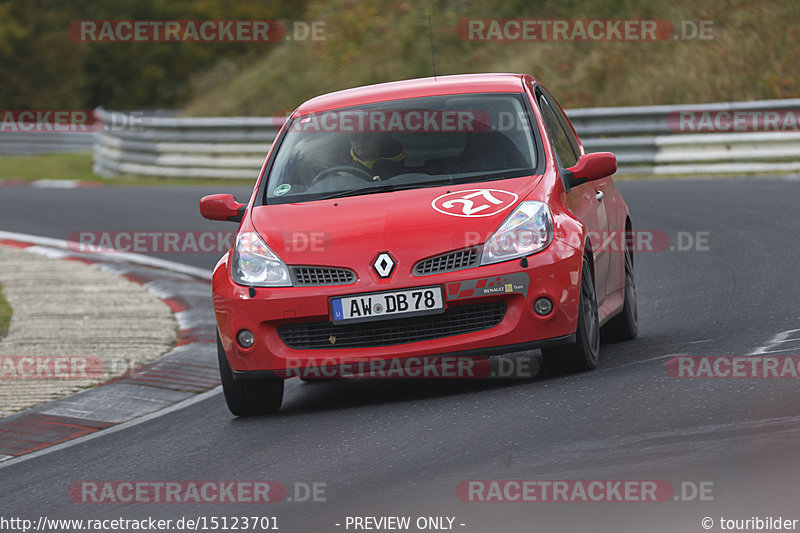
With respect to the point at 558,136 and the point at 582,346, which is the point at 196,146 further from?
the point at 582,346

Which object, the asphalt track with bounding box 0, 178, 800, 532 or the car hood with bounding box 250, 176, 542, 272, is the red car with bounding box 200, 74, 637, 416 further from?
the asphalt track with bounding box 0, 178, 800, 532

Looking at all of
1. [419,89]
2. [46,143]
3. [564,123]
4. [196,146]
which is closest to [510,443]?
[419,89]

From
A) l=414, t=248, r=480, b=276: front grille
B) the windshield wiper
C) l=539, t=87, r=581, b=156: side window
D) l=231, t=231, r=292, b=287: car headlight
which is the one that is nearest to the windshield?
the windshield wiper

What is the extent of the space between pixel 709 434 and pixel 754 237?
715 centimetres

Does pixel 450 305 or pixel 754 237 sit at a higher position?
pixel 450 305

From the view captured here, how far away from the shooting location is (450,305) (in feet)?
22.6

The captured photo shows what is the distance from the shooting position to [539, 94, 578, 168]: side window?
8064 millimetres

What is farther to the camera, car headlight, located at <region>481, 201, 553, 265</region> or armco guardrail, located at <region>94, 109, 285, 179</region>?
armco guardrail, located at <region>94, 109, 285, 179</region>

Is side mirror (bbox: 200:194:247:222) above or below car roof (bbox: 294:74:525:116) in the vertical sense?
below

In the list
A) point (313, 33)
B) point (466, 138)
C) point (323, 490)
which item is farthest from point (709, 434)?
point (313, 33)

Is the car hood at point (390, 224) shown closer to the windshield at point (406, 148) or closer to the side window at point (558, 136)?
the windshield at point (406, 148)

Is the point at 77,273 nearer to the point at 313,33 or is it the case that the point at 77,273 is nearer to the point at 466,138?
the point at 466,138

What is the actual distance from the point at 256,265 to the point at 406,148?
1230mm

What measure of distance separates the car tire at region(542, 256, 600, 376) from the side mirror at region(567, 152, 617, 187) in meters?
0.52
